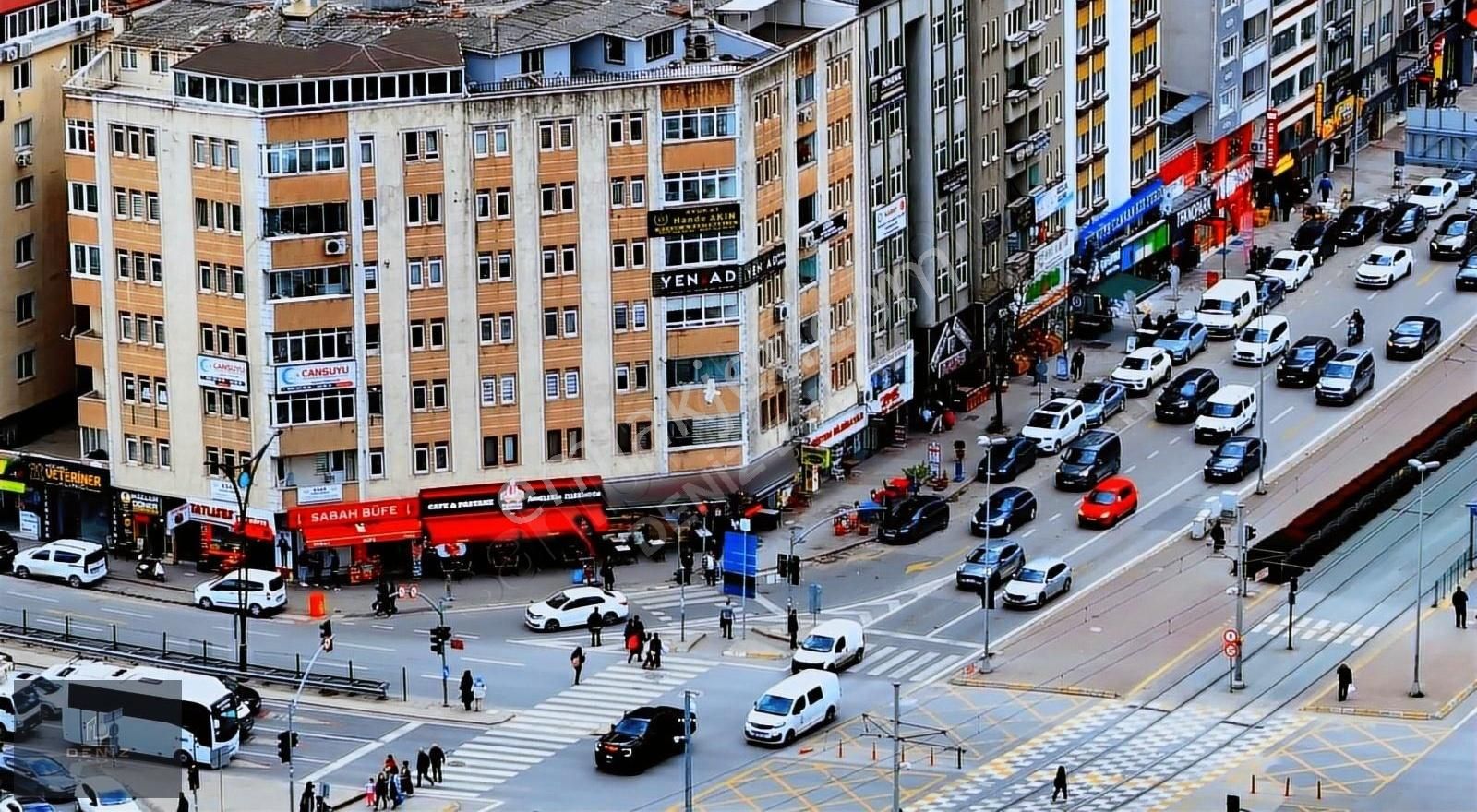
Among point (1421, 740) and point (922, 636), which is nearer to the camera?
point (1421, 740)

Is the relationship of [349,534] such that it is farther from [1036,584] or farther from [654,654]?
[1036,584]

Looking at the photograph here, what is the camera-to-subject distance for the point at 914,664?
191 meters

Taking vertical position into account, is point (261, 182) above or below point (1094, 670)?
A: above

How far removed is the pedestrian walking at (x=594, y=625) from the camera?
192375 mm

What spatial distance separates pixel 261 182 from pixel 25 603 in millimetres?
23091

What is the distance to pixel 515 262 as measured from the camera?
199m

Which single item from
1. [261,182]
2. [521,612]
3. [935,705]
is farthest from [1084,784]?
[261,182]

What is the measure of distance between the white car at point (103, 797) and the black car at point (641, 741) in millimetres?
19906

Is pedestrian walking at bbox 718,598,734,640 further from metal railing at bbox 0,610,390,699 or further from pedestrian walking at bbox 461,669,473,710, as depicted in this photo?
metal railing at bbox 0,610,390,699

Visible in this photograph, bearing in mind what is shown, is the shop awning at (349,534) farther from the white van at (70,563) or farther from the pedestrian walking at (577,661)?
the pedestrian walking at (577,661)

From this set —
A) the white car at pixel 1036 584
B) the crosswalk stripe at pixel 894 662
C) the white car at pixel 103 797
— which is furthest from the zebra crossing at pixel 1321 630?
the white car at pixel 103 797

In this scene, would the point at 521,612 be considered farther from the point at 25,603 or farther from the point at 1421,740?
the point at 1421,740

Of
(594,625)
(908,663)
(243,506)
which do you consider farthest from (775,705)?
(243,506)

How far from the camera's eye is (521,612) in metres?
196
